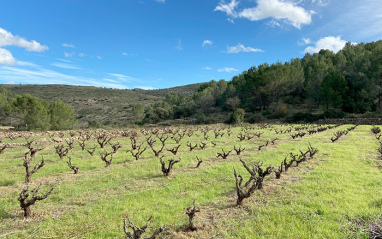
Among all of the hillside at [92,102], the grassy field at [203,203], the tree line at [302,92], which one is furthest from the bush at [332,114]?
the hillside at [92,102]

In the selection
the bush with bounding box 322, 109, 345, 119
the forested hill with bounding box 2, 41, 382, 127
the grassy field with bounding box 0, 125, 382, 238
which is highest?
the forested hill with bounding box 2, 41, 382, 127

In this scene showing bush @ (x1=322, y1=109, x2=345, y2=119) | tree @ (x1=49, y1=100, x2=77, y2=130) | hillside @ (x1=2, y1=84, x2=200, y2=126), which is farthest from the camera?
hillside @ (x1=2, y1=84, x2=200, y2=126)

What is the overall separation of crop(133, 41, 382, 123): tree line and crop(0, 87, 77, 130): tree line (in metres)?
25.0

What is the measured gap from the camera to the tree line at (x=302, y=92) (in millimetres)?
50688

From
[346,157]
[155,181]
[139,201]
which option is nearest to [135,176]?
[155,181]

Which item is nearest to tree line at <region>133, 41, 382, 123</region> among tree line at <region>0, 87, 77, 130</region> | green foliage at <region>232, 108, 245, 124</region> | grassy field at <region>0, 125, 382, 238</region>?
green foliage at <region>232, 108, 245, 124</region>

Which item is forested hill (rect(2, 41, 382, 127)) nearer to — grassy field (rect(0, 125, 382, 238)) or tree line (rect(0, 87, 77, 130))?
tree line (rect(0, 87, 77, 130))

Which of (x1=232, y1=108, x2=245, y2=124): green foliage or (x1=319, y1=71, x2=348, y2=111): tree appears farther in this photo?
(x1=232, y1=108, x2=245, y2=124): green foliage

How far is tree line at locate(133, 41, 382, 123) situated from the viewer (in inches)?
1996

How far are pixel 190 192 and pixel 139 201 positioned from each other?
2139 millimetres

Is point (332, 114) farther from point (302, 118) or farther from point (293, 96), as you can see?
point (293, 96)

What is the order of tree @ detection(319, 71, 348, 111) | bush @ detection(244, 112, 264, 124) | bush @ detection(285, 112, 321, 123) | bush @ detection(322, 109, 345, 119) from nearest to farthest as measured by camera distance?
bush @ detection(322, 109, 345, 119) → tree @ detection(319, 71, 348, 111) → bush @ detection(285, 112, 321, 123) → bush @ detection(244, 112, 264, 124)

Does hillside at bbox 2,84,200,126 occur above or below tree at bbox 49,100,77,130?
above

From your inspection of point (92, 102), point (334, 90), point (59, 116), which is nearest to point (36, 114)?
point (59, 116)
